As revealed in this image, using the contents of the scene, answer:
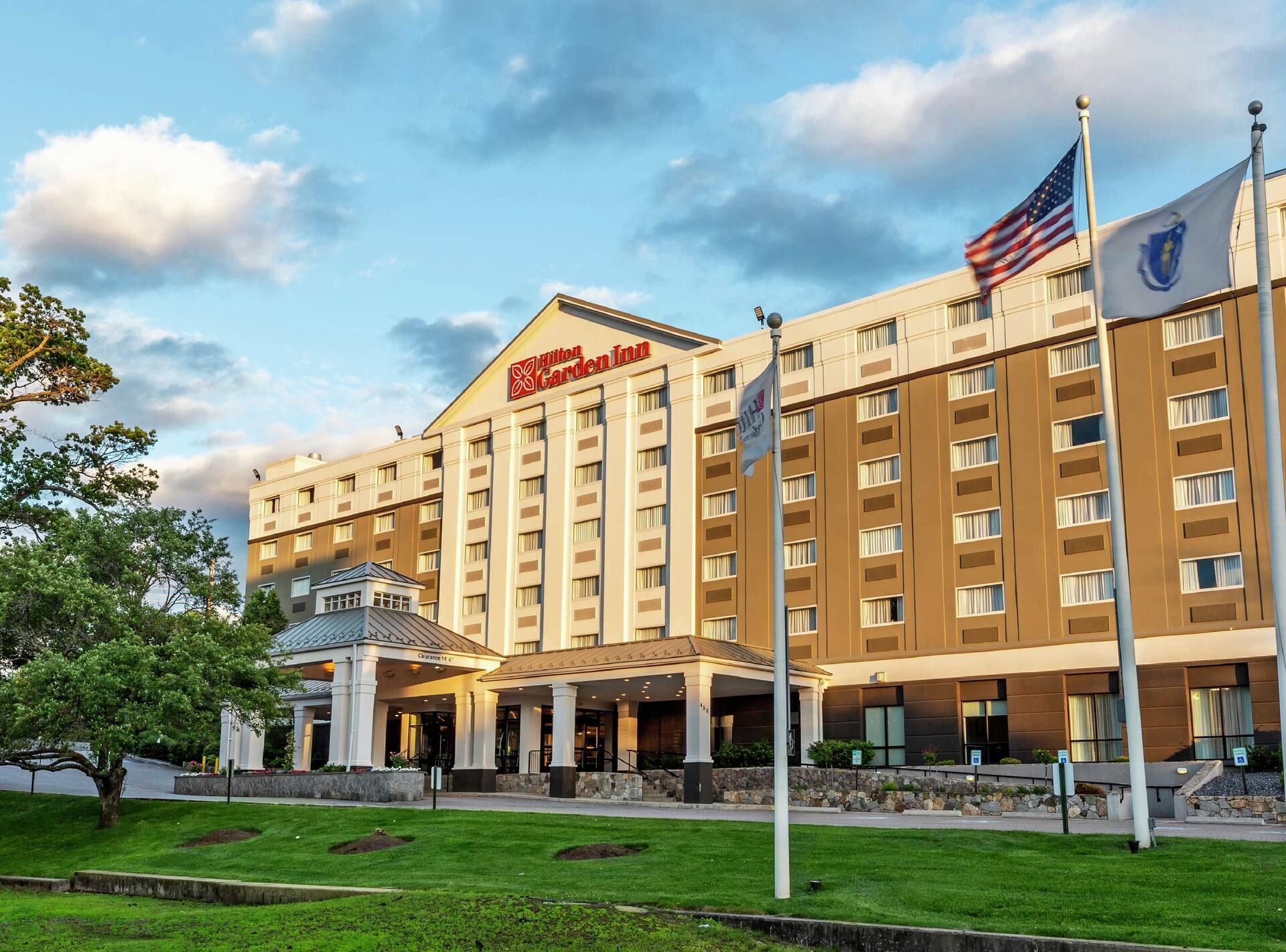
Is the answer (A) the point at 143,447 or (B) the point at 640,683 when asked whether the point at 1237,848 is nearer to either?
(B) the point at 640,683

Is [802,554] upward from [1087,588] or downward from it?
upward

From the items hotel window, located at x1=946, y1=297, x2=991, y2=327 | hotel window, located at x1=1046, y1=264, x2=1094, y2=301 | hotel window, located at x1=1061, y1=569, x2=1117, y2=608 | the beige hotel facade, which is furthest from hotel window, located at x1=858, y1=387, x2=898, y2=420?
hotel window, located at x1=1061, y1=569, x2=1117, y2=608

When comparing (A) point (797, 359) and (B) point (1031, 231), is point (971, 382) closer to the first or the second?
(A) point (797, 359)

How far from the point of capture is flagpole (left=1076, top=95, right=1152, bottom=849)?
21188mm

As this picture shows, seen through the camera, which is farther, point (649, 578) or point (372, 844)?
point (649, 578)

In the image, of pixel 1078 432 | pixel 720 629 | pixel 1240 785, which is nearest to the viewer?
pixel 1240 785

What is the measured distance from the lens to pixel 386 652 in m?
48.2

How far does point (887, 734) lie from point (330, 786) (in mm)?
22017

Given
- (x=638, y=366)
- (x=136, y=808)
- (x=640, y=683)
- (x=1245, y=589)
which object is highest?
(x=638, y=366)

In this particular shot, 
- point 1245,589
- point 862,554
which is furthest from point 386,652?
point 1245,589

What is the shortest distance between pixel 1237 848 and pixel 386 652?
113ft

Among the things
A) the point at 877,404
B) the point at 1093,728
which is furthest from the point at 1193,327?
the point at 1093,728

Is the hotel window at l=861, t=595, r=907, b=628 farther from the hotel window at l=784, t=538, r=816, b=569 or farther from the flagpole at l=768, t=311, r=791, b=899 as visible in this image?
the flagpole at l=768, t=311, r=791, b=899

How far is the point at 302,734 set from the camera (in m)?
60.2
